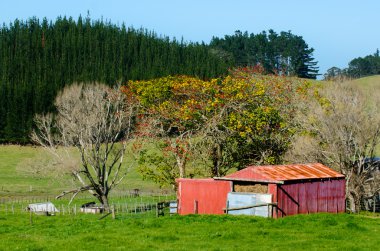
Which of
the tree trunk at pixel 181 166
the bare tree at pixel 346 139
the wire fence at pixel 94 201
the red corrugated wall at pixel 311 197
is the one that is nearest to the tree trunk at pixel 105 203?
the wire fence at pixel 94 201

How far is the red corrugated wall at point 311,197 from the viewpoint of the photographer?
122 ft

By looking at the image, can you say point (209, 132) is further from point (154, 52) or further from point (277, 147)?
point (154, 52)

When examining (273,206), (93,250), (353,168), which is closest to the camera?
(93,250)

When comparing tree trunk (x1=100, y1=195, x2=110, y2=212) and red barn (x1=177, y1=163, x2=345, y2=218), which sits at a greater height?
red barn (x1=177, y1=163, x2=345, y2=218)

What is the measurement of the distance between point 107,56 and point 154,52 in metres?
16.3

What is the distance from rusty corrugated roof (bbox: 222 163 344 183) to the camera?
37438 mm

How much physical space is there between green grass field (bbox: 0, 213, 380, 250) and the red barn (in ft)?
7.49

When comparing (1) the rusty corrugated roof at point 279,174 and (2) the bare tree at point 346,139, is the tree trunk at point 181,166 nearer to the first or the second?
(2) the bare tree at point 346,139

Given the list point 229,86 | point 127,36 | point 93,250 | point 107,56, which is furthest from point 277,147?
point 127,36

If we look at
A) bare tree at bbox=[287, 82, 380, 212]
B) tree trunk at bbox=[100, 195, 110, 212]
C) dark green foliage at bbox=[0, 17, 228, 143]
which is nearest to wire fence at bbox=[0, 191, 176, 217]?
tree trunk at bbox=[100, 195, 110, 212]

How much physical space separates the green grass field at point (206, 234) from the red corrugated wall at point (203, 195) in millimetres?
4636

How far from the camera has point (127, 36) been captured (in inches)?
7229

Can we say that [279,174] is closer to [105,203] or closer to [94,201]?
[105,203]

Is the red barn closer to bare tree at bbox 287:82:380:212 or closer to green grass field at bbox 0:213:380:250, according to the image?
green grass field at bbox 0:213:380:250
